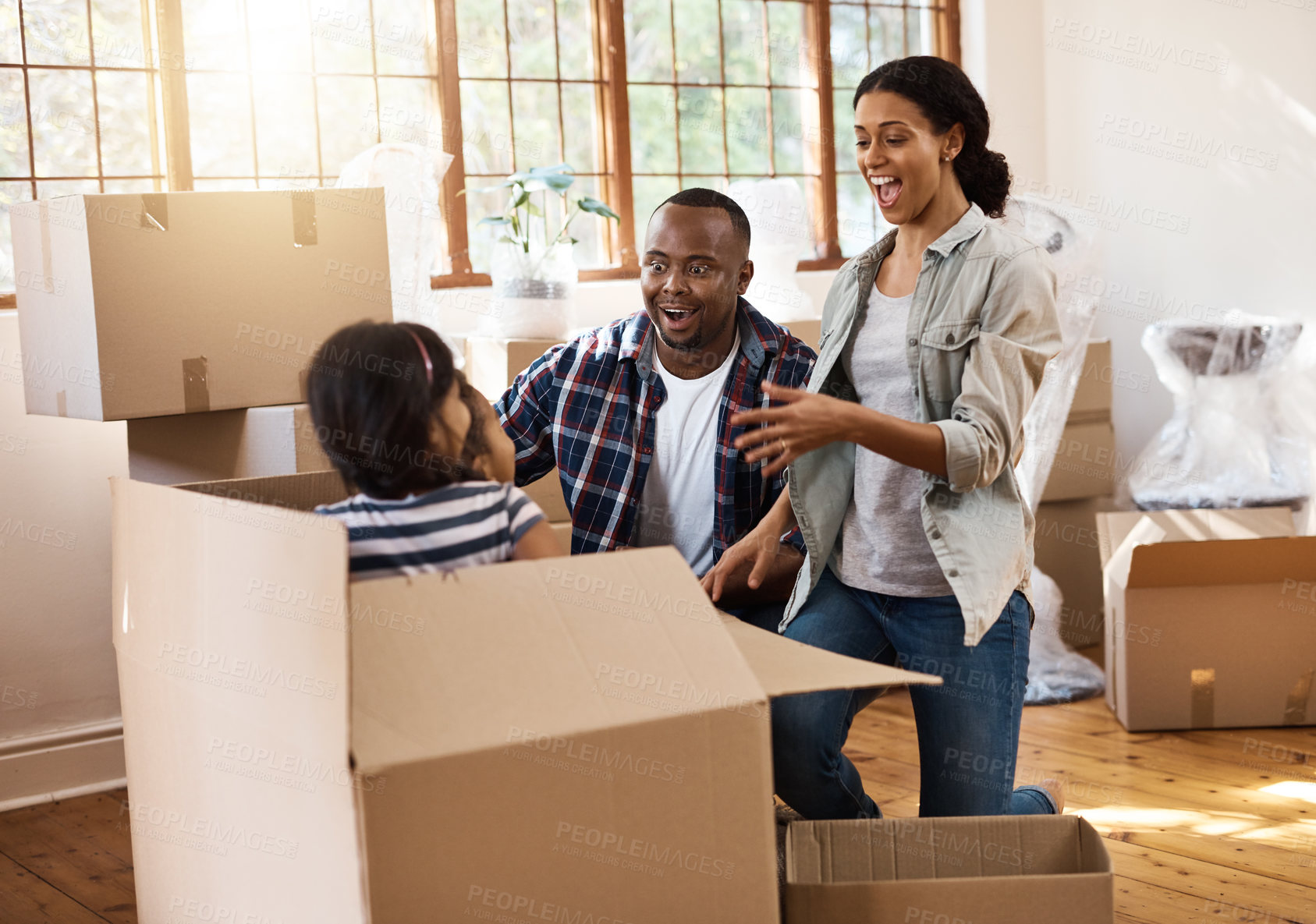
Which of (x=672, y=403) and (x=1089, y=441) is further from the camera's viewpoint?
(x=1089, y=441)

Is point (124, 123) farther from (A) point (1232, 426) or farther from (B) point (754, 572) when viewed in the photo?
(A) point (1232, 426)

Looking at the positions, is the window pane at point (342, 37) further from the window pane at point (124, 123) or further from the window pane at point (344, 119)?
the window pane at point (124, 123)

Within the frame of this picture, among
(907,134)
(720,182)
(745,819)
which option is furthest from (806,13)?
(745,819)

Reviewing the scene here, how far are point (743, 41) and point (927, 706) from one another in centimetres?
291

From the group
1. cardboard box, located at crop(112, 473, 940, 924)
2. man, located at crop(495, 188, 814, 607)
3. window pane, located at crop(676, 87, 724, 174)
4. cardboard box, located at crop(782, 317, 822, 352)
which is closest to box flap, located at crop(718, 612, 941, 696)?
cardboard box, located at crop(112, 473, 940, 924)

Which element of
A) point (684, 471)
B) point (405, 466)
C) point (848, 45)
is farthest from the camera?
point (848, 45)

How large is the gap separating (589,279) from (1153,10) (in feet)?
6.62

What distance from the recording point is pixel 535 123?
351 centimetres

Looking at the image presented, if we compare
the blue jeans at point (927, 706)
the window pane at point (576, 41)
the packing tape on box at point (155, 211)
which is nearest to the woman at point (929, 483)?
the blue jeans at point (927, 706)

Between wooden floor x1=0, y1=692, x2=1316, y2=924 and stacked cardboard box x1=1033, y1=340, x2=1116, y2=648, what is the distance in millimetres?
591

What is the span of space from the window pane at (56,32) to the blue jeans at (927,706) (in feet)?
7.49

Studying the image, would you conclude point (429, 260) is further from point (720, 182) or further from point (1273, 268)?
A: point (1273, 268)

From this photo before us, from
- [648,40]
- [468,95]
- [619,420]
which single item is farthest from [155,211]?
[648,40]

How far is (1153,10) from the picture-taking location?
382 cm
